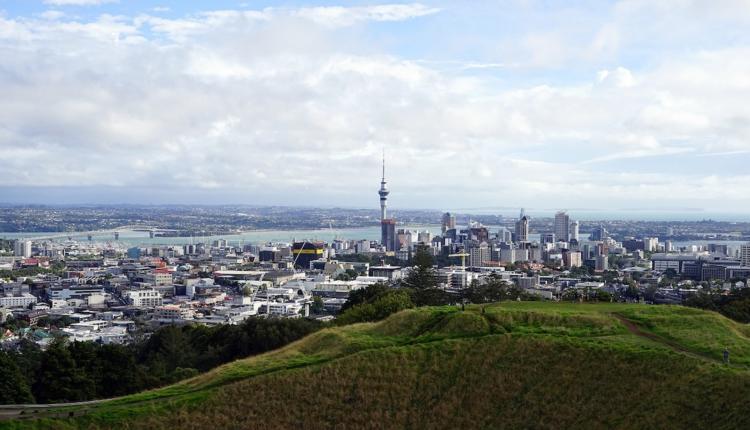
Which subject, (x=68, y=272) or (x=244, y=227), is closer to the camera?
(x=68, y=272)

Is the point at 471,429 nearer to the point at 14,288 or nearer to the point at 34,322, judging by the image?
the point at 34,322

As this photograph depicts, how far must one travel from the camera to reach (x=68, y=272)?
3177 inches

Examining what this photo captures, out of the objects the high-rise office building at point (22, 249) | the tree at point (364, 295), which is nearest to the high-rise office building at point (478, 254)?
the high-rise office building at point (22, 249)

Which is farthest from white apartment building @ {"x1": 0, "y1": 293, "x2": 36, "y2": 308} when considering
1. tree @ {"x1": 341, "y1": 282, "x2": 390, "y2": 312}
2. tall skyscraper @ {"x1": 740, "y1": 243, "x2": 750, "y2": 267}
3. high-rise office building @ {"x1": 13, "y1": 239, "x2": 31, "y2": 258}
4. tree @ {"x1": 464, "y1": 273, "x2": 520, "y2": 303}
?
tall skyscraper @ {"x1": 740, "y1": 243, "x2": 750, "y2": 267}

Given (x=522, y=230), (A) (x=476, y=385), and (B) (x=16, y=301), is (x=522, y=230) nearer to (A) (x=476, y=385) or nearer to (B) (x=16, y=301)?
(B) (x=16, y=301)

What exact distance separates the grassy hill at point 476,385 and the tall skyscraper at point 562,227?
128 metres

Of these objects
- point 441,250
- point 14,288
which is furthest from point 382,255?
point 14,288

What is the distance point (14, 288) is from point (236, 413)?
58.7 meters

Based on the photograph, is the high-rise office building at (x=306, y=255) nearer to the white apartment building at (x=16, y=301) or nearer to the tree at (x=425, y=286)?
the white apartment building at (x=16, y=301)

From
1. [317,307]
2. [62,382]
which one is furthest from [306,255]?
[62,382]

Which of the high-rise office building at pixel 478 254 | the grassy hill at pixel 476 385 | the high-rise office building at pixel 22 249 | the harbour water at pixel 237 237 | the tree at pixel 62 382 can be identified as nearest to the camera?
the grassy hill at pixel 476 385

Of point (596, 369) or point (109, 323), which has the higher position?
point (596, 369)

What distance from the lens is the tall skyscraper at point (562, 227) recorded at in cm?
14150

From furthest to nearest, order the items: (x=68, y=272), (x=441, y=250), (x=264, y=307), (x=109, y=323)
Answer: (x=441, y=250)
(x=68, y=272)
(x=264, y=307)
(x=109, y=323)
